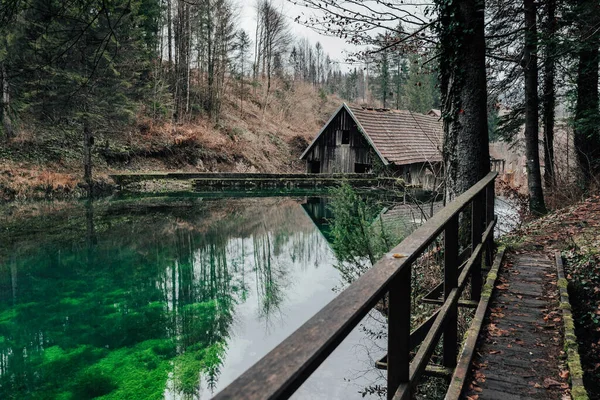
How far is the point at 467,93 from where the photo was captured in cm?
546

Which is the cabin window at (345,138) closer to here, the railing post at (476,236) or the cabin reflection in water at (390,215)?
the cabin reflection in water at (390,215)

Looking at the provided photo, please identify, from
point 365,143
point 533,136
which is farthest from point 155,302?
point 365,143

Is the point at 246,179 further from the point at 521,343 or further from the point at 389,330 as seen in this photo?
the point at 389,330

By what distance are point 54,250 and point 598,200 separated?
14101mm

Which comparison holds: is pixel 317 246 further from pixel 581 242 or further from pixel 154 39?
pixel 154 39

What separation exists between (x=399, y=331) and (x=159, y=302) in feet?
28.8

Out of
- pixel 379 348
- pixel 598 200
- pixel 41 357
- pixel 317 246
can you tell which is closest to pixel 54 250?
pixel 41 357

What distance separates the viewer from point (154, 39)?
3225 centimetres

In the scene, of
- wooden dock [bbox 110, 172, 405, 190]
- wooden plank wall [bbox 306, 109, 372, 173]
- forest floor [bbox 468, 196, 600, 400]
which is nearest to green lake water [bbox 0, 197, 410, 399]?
forest floor [bbox 468, 196, 600, 400]

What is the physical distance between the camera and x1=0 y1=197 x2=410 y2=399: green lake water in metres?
6.67

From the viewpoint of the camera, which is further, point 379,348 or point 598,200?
point 598,200

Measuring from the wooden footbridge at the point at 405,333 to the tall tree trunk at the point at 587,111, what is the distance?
21.8 feet

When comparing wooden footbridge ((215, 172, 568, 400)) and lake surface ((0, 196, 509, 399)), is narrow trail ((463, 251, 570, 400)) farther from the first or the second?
lake surface ((0, 196, 509, 399))

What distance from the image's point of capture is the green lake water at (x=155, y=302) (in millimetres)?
6672
